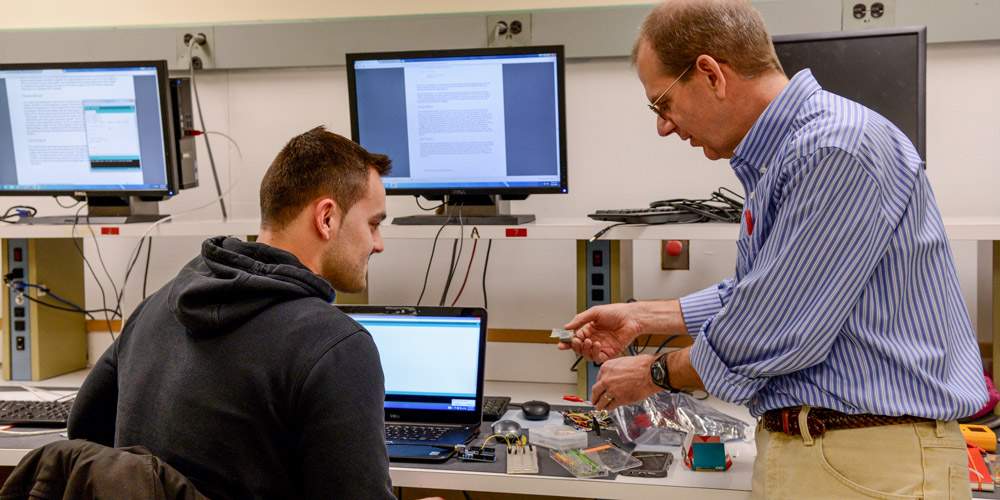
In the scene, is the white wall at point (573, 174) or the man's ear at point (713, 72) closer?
the man's ear at point (713, 72)

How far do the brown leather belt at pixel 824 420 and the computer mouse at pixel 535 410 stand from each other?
2.58 feet

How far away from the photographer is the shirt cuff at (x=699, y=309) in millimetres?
1479

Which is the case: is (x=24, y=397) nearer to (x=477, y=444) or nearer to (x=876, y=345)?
(x=477, y=444)

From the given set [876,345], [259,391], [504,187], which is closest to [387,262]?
[504,187]

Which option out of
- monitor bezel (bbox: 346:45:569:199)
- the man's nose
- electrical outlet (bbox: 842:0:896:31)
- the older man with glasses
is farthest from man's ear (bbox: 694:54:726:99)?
electrical outlet (bbox: 842:0:896:31)

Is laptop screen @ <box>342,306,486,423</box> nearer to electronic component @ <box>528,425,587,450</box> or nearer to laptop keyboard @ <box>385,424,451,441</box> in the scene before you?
laptop keyboard @ <box>385,424,451,441</box>

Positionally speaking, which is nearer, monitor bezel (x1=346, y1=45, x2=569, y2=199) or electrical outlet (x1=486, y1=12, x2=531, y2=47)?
monitor bezel (x1=346, y1=45, x2=569, y2=199)

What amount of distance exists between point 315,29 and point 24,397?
126 cm

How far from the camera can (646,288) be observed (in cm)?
225

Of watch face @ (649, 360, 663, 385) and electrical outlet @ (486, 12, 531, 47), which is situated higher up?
electrical outlet @ (486, 12, 531, 47)

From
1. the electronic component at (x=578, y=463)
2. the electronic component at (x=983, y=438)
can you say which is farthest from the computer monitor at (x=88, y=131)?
the electronic component at (x=983, y=438)

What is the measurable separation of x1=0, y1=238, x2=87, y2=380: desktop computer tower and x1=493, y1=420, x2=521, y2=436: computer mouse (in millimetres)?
1377

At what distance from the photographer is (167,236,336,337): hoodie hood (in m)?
1.04

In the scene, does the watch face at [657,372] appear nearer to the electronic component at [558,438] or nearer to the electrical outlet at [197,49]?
the electronic component at [558,438]
